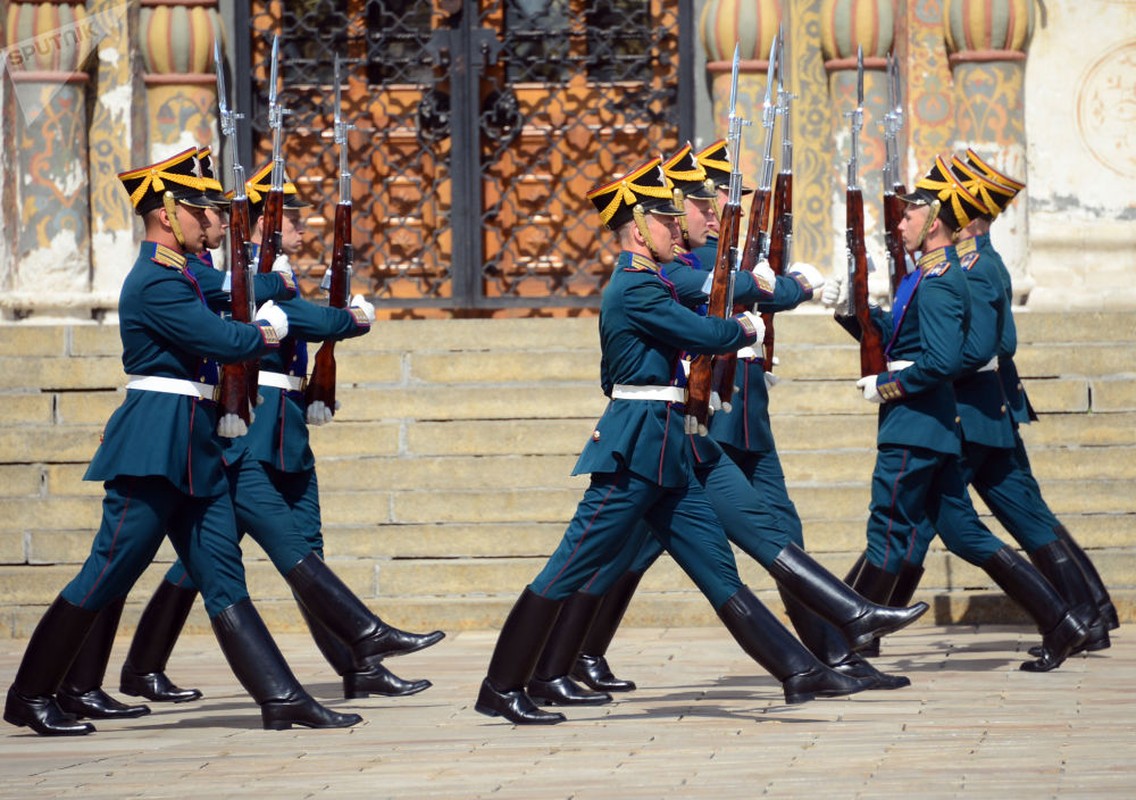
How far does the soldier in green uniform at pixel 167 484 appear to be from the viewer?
6598mm

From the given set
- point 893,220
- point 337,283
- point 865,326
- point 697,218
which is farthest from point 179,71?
point 697,218

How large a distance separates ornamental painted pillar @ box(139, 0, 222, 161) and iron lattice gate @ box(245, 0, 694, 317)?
0.47 m

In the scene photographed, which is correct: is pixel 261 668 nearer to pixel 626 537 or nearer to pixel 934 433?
pixel 626 537

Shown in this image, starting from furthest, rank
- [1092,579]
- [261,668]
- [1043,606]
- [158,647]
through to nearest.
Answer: [1092,579]
[1043,606]
[158,647]
[261,668]

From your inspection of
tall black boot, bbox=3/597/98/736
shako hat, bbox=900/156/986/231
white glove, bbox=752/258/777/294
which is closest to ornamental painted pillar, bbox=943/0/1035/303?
shako hat, bbox=900/156/986/231

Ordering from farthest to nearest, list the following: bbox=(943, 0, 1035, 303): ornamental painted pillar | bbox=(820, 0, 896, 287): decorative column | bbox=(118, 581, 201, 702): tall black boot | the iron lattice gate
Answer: the iron lattice gate → bbox=(820, 0, 896, 287): decorative column → bbox=(943, 0, 1035, 303): ornamental painted pillar → bbox=(118, 581, 201, 702): tall black boot

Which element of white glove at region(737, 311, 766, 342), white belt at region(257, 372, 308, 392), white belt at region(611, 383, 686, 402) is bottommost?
white belt at region(257, 372, 308, 392)

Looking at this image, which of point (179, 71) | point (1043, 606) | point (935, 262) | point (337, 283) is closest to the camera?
point (1043, 606)

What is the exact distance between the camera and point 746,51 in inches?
499

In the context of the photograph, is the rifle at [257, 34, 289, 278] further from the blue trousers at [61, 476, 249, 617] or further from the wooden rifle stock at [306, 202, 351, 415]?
the blue trousers at [61, 476, 249, 617]

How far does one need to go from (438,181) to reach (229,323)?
22.6 ft

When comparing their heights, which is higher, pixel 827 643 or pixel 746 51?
pixel 746 51

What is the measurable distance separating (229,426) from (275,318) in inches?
14.4

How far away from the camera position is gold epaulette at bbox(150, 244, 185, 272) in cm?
673
